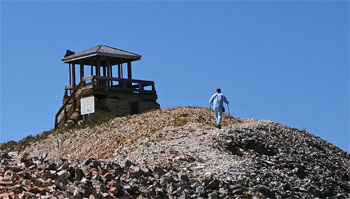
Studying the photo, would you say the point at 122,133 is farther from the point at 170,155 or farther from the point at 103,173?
the point at 103,173

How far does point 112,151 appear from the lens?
91.8ft

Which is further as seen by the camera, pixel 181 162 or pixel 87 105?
pixel 87 105

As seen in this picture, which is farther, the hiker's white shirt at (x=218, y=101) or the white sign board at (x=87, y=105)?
the white sign board at (x=87, y=105)

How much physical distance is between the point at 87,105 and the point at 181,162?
14901 mm

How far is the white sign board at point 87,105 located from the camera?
36312 mm

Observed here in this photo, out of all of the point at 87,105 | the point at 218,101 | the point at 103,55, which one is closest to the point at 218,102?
the point at 218,101

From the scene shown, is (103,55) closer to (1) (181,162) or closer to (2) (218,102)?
(2) (218,102)

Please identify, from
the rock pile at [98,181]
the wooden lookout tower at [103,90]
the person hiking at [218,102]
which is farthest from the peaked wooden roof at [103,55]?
the rock pile at [98,181]

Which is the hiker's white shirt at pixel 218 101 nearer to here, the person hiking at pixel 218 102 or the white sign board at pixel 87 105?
the person hiking at pixel 218 102

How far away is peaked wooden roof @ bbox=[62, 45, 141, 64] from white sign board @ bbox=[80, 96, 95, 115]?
2.82 meters


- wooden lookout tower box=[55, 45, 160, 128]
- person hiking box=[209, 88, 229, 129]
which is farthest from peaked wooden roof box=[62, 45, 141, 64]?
person hiking box=[209, 88, 229, 129]

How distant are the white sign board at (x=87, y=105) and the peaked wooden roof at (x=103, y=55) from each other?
2.82 m

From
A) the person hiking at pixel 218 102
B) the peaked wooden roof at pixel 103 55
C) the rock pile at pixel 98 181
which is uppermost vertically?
the peaked wooden roof at pixel 103 55

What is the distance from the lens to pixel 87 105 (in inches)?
1444
